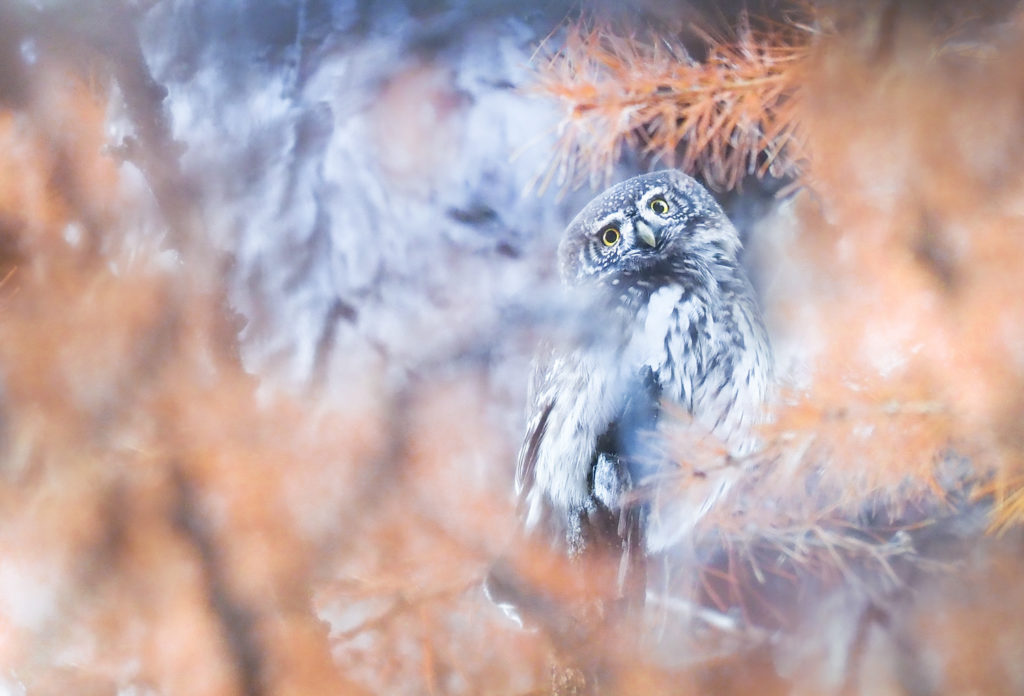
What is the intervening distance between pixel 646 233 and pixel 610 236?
0.16ft

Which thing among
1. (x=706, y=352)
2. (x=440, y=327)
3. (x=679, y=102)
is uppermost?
(x=679, y=102)

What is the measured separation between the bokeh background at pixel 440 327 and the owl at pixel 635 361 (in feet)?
0.11

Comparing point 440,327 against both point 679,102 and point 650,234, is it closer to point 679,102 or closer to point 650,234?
point 650,234

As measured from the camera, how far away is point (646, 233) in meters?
0.98

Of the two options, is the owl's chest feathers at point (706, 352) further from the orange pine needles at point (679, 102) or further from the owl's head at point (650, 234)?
the orange pine needles at point (679, 102)

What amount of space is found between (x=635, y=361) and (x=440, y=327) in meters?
0.28

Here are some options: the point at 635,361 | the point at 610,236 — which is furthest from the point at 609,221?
the point at 635,361

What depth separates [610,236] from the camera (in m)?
0.99

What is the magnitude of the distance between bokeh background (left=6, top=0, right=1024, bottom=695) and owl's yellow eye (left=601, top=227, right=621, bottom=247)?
0.07 metres

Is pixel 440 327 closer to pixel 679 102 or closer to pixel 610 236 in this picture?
pixel 610 236

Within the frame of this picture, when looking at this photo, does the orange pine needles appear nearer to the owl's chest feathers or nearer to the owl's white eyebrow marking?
the owl's white eyebrow marking

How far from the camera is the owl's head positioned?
973 millimetres

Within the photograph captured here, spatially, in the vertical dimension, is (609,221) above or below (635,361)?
above

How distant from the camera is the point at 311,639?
1.01 meters
